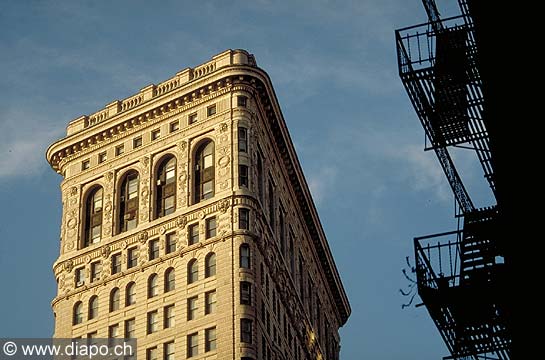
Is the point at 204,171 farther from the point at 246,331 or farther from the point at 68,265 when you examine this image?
the point at 246,331

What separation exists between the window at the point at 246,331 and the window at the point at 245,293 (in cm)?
136

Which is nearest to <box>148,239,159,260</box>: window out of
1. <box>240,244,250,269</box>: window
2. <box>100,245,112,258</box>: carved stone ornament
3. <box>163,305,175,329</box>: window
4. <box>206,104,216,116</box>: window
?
<box>100,245,112,258</box>: carved stone ornament

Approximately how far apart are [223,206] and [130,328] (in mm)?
10658

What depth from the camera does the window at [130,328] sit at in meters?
83.7

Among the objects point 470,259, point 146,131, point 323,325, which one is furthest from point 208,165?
point 470,259

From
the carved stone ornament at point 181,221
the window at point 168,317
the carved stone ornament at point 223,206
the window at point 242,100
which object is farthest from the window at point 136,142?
the window at point 168,317

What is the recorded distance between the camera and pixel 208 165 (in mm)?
87875

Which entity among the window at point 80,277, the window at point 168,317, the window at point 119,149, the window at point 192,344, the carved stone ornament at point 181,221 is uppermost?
the window at point 119,149

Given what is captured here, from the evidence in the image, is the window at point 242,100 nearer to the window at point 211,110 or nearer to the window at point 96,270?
the window at point 211,110

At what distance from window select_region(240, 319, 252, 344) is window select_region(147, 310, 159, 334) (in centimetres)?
713

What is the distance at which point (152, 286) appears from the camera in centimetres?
8481

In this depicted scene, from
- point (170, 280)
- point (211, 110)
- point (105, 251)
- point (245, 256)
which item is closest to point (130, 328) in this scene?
point (170, 280)

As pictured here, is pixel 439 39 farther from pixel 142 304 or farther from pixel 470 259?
pixel 142 304

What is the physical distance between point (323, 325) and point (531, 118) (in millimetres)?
91587
